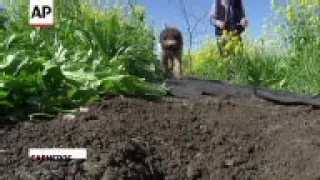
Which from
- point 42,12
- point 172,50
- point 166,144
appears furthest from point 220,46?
point 166,144

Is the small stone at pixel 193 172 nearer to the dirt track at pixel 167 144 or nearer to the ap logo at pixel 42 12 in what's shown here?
the dirt track at pixel 167 144

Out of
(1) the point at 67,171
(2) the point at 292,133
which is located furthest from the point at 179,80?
(1) the point at 67,171

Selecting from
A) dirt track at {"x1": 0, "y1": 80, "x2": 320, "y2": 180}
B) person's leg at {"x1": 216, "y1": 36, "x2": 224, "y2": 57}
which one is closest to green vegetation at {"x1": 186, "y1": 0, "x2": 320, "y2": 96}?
person's leg at {"x1": 216, "y1": 36, "x2": 224, "y2": 57}

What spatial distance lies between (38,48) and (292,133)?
201 cm

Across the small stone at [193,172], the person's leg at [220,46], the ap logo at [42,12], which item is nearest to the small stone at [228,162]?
the small stone at [193,172]

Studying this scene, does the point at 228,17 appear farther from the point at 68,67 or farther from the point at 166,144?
the point at 166,144

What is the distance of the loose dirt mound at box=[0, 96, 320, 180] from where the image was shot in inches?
138

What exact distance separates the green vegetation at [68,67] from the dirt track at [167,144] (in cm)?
19

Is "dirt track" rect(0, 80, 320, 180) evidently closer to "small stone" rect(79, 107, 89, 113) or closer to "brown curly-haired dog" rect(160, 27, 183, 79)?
"small stone" rect(79, 107, 89, 113)

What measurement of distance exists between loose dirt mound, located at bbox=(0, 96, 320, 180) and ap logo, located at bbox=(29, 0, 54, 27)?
0.71 metres

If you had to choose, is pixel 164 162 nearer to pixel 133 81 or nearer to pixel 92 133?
pixel 92 133

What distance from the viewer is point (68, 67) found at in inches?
183

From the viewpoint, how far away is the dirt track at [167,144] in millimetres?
3506

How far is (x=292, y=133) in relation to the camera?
4047 millimetres
